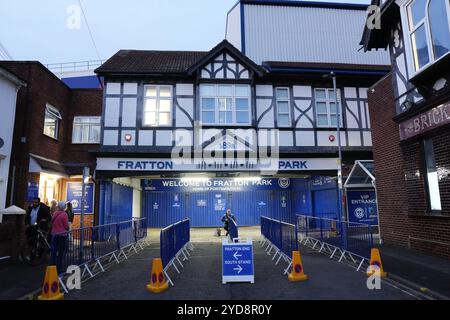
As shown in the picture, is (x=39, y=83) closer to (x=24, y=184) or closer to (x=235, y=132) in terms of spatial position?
(x=24, y=184)

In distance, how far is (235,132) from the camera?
1611cm

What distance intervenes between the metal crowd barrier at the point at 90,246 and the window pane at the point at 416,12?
1100 cm

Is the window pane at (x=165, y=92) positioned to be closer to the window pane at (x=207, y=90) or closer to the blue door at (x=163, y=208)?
the window pane at (x=207, y=90)

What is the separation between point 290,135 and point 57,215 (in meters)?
10.9

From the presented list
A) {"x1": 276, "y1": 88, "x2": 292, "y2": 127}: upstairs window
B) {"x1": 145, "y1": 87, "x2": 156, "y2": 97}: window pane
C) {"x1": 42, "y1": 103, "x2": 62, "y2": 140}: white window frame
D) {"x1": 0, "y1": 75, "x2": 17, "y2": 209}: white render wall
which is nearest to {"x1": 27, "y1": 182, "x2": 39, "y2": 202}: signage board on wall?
{"x1": 0, "y1": 75, "x2": 17, "y2": 209}: white render wall

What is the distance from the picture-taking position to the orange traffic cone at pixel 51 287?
6.38 metres

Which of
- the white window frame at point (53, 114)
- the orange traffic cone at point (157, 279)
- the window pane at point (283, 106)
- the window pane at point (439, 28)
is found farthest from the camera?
the window pane at point (283, 106)

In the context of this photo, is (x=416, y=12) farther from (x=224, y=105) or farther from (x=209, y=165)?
(x=209, y=165)

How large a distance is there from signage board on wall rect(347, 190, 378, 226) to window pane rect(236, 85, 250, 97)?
23.2ft

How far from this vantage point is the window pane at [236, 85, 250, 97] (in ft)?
53.9

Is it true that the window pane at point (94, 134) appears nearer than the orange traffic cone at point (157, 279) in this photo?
No

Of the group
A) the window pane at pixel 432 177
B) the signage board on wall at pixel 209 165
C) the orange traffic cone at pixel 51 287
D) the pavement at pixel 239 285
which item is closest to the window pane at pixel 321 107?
the signage board on wall at pixel 209 165

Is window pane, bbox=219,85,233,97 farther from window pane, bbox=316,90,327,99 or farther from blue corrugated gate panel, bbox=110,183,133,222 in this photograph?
blue corrugated gate panel, bbox=110,183,133,222

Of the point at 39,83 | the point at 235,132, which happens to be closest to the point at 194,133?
the point at 235,132
